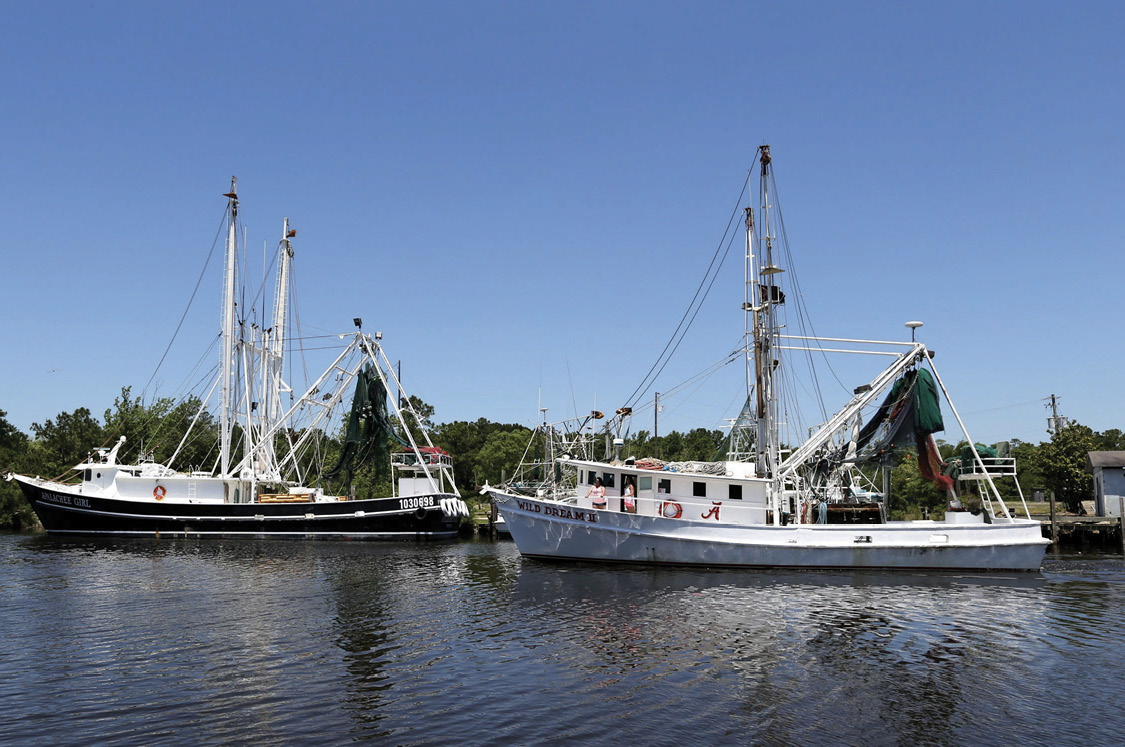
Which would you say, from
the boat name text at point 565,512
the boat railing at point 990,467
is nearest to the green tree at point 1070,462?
the boat railing at point 990,467

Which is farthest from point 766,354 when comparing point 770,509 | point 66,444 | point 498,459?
point 66,444

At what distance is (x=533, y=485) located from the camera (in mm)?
59969

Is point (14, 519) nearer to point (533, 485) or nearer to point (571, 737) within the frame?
point (533, 485)

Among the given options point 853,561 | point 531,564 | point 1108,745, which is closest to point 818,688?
point 1108,745

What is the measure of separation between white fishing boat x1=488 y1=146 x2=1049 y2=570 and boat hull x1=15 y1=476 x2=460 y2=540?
1603 centimetres

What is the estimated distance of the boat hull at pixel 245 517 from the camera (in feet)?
164

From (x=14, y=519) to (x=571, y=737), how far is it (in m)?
71.5

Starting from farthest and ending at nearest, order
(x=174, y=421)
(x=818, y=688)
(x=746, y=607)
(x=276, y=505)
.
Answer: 1. (x=174, y=421)
2. (x=276, y=505)
3. (x=746, y=607)
4. (x=818, y=688)

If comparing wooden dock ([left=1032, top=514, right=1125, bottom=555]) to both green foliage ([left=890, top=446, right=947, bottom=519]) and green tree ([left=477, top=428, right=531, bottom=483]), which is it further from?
green tree ([left=477, top=428, right=531, bottom=483])

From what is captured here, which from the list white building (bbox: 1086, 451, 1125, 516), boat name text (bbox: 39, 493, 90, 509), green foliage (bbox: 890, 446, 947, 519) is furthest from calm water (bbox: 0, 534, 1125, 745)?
green foliage (bbox: 890, 446, 947, 519)

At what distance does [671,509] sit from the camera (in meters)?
33.7

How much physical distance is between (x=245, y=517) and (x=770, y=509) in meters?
34.4

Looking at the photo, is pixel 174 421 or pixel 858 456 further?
pixel 174 421

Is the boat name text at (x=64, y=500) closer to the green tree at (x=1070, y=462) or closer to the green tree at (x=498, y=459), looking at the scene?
the green tree at (x=498, y=459)
